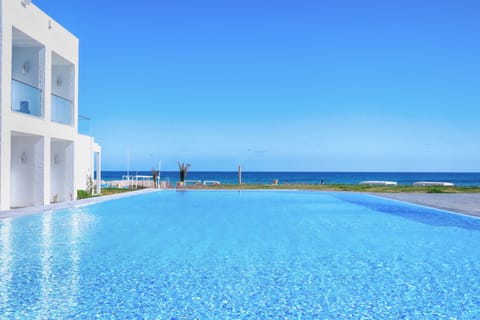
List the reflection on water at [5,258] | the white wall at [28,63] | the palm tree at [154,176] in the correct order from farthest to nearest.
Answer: the palm tree at [154,176], the white wall at [28,63], the reflection on water at [5,258]

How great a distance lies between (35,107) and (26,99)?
1.58ft

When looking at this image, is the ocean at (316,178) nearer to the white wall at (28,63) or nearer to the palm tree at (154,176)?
the palm tree at (154,176)

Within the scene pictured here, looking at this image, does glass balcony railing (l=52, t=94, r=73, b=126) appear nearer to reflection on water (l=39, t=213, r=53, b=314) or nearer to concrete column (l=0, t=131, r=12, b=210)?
concrete column (l=0, t=131, r=12, b=210)

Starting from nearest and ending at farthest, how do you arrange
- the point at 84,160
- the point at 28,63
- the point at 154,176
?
the point at 28,63, the point at 84,160, the point at 154,176

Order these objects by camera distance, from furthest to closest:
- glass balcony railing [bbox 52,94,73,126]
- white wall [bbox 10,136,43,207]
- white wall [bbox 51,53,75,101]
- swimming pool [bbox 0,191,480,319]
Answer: white wall [bbox 51,53,75,101]
glass balcony railing [bbox 52,94,73,126]
white wall [bbox 10,136,43,207]
swimming pool [bbox 0,191,480,319]

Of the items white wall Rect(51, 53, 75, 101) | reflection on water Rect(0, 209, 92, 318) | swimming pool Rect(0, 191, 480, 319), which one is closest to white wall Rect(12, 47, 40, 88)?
white wall Rect(51, 53, 75, 101)

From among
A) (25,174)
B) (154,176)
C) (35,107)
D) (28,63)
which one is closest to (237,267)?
(35,107)

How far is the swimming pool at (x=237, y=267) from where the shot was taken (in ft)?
15.5

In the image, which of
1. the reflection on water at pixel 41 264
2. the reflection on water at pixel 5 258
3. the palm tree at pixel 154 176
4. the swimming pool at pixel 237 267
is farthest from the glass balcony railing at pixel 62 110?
the palm tree at pixel 154 176

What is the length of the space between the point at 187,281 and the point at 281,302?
1.37 m

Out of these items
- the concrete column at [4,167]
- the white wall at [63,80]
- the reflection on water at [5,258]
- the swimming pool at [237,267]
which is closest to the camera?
the swimming pool at [237,267]

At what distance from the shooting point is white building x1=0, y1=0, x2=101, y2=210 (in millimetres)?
10852

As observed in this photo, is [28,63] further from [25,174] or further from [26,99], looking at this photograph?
[25,174]

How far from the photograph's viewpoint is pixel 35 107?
1246 cm
